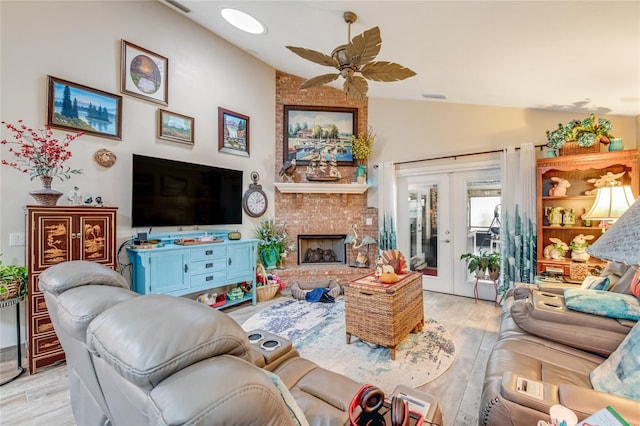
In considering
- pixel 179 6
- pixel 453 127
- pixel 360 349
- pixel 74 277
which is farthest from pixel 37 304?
pixel 453 127

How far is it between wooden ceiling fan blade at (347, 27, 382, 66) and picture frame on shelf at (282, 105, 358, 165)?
2721 mm

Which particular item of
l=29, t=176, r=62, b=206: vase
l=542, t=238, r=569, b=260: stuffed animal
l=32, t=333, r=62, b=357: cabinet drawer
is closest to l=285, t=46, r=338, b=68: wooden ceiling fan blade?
l=29, t=176, r=62, b=206: vase

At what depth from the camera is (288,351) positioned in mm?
1610

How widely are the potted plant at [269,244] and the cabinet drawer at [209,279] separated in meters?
0.98

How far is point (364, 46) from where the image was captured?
2.17 meters

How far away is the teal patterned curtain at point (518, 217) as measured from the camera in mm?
3680

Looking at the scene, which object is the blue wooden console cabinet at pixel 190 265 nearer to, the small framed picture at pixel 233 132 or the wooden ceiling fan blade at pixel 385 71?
the small framed picture at pixel 233 132

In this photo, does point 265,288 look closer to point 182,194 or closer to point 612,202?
point 182,194

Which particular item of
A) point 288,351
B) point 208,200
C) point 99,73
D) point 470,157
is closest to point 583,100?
point 470,157

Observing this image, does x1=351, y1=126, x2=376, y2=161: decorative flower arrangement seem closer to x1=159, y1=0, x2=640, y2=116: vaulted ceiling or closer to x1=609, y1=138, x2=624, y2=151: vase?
x1=159, y1=0, x2=640, y2=116: vaulted ceiling

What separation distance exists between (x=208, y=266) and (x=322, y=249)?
2.29 meters

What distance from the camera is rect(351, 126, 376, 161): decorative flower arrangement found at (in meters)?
5.01

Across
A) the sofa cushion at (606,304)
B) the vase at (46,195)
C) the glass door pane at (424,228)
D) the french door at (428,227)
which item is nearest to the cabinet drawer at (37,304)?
the vase at (46,195)

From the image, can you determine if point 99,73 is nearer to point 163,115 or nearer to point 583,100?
point 163,115
